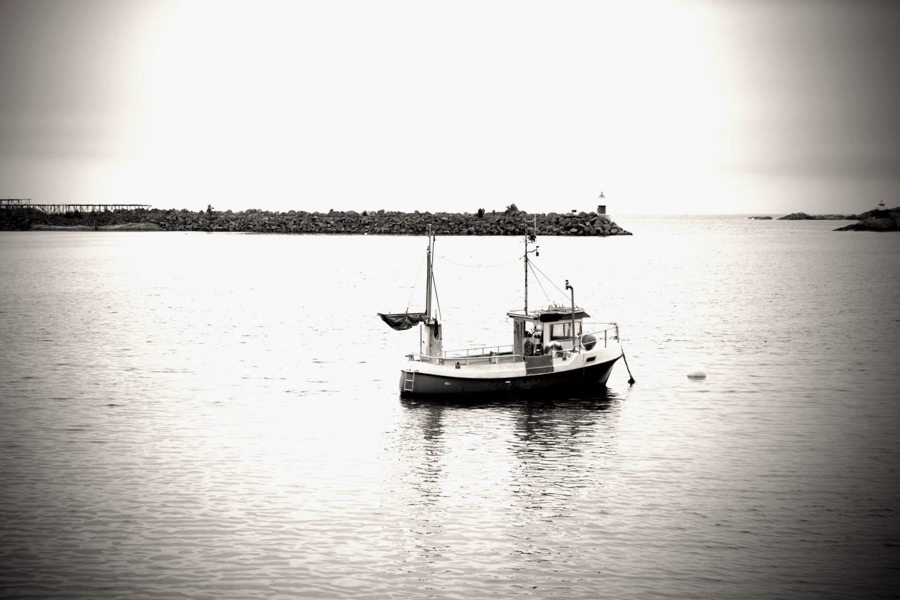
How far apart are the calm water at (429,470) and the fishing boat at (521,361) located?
3.22 feet

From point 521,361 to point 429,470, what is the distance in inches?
455

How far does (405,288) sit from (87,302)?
3223 cm

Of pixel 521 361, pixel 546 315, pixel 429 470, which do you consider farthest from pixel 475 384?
pixel 429 470

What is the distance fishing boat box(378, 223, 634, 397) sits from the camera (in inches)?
1672

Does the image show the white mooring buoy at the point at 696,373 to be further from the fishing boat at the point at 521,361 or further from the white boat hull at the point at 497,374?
the white boat hull at the point at 497,374

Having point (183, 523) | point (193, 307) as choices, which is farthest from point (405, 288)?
point (183, 523)

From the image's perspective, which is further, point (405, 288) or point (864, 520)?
point (405, 288)

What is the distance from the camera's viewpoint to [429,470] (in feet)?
107

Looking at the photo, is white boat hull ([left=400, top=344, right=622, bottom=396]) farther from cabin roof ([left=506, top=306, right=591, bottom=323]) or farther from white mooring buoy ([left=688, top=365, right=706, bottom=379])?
white mooring buoy ([left=688, top=365, right=706, bottom=379])

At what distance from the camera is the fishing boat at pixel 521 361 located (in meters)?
42.5

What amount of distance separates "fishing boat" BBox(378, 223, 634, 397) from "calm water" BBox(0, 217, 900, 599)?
38.6 inches

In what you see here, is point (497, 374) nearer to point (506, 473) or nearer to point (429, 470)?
point (429, 470)

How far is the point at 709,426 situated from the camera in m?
38.9

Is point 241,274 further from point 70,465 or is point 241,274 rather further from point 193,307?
point 70,465
